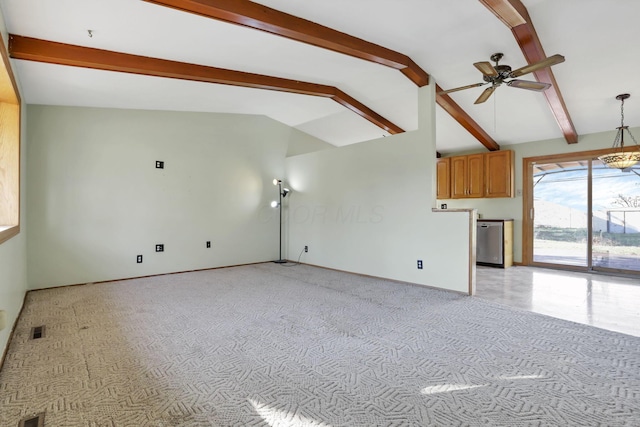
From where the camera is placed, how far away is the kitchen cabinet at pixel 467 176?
239 inches

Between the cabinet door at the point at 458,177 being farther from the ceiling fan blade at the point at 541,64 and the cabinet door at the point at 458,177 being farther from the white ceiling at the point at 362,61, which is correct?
the ceiling fan blade at the point at 541,64

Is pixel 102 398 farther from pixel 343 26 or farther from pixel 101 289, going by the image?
pixel 343 26

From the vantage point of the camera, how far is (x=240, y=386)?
5.94ft

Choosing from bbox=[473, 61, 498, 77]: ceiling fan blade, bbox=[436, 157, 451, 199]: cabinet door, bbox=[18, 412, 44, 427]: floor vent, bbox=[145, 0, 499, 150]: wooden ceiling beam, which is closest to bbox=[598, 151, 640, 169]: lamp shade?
bbox=[473, 61, 498, 77]: ceiling fan blade

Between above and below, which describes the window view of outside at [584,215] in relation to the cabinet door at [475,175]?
below

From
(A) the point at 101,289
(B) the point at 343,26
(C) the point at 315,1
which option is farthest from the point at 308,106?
(A) the point at 101,289

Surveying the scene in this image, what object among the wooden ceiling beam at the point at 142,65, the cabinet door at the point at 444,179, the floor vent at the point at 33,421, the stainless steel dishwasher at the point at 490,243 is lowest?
the floor vent at the point at 33,421

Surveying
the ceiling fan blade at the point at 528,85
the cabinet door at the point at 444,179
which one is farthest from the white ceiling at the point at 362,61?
the cabinet door at the point at 444,179

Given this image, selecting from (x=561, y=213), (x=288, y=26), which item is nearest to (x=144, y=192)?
(x=288, y=26)

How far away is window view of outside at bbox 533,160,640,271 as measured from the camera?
503cm

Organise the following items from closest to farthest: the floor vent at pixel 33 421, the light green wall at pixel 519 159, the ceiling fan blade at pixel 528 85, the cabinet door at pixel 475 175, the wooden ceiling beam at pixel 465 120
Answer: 1. the floor vent at pixel 33 421
2. the ceiling fan blade at pixel 528 85
3. the wooden ceiling beam at pixel 465 120
4. the light green wall at pixel 519 159
5. the cabinet door at pixel 475 175

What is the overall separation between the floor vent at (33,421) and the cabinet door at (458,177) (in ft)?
21.4

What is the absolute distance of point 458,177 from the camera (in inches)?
251

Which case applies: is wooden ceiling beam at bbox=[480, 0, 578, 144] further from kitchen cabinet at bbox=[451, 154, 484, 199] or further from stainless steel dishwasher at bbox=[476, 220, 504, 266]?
stainless steel dishwasher at bbox=[476, 220, 504, 266]
